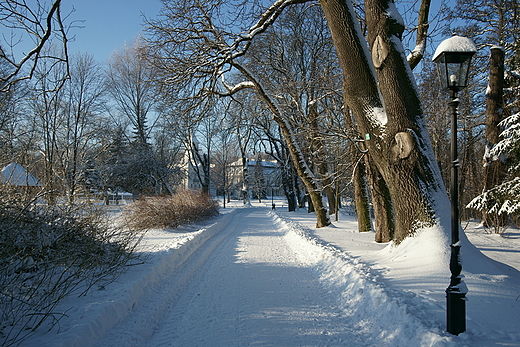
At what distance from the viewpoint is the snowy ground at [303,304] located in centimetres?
347

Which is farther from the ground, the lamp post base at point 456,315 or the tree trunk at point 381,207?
the tree trunk at point 381,207

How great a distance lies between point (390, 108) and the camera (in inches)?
232

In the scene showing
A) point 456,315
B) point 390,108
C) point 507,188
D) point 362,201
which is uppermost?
point 390,108

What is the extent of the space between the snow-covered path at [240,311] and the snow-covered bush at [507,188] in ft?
26.6

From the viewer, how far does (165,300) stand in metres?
4.97

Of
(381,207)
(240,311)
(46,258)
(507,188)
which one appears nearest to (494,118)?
(507,188)

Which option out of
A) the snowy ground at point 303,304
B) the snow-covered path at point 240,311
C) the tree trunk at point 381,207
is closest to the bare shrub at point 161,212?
the snowy ground at point 303,304

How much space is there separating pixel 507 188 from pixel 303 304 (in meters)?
10.2

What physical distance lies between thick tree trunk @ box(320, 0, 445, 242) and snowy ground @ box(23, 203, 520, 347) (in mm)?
718

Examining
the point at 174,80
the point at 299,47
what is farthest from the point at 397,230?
the point at 299,47

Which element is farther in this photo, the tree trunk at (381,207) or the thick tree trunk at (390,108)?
the tree trunk at (381,207)

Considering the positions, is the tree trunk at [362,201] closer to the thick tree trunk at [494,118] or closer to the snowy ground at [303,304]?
the thick tree trunk at [494,118]

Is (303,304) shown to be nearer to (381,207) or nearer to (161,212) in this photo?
(381,207)

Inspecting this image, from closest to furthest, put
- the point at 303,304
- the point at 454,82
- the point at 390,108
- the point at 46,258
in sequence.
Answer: the point at 454,82 → the point at 46,258 → the point at 303,304 → the point at 390,108
